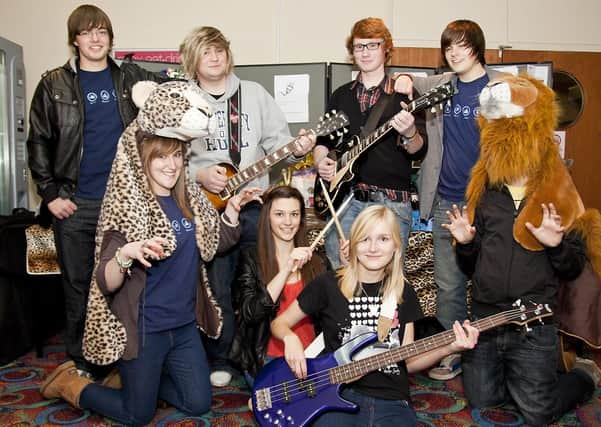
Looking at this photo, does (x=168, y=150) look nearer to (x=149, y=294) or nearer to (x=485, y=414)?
(x=149, y=294)

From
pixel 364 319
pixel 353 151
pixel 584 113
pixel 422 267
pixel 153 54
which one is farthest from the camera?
pixel 584 113

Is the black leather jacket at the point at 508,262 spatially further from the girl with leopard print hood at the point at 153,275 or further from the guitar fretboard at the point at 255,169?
the girl with leopard print hood at the point at 153,275

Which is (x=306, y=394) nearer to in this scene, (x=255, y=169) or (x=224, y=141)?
(x=255, y=169)

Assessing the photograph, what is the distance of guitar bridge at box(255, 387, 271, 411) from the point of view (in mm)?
2314

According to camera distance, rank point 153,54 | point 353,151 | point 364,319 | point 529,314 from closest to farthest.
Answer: point 529,314
point 364,319
point 353,151
point 153,54

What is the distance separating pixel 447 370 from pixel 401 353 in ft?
3.35

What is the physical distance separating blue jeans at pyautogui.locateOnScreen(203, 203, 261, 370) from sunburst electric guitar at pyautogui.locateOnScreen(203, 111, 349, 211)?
13 cm

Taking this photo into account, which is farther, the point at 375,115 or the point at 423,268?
the point at 423,268

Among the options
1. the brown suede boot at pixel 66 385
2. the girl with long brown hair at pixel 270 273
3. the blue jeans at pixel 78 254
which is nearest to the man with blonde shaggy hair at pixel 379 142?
the girl with long brown hair at pixel 270 273

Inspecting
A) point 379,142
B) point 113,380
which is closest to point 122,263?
point 113,380

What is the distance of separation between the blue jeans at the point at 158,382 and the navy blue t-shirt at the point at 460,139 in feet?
4.51

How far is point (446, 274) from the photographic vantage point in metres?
3.01

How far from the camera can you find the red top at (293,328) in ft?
9.00

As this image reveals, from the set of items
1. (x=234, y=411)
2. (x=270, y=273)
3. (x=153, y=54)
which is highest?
(x=153, y=54)
